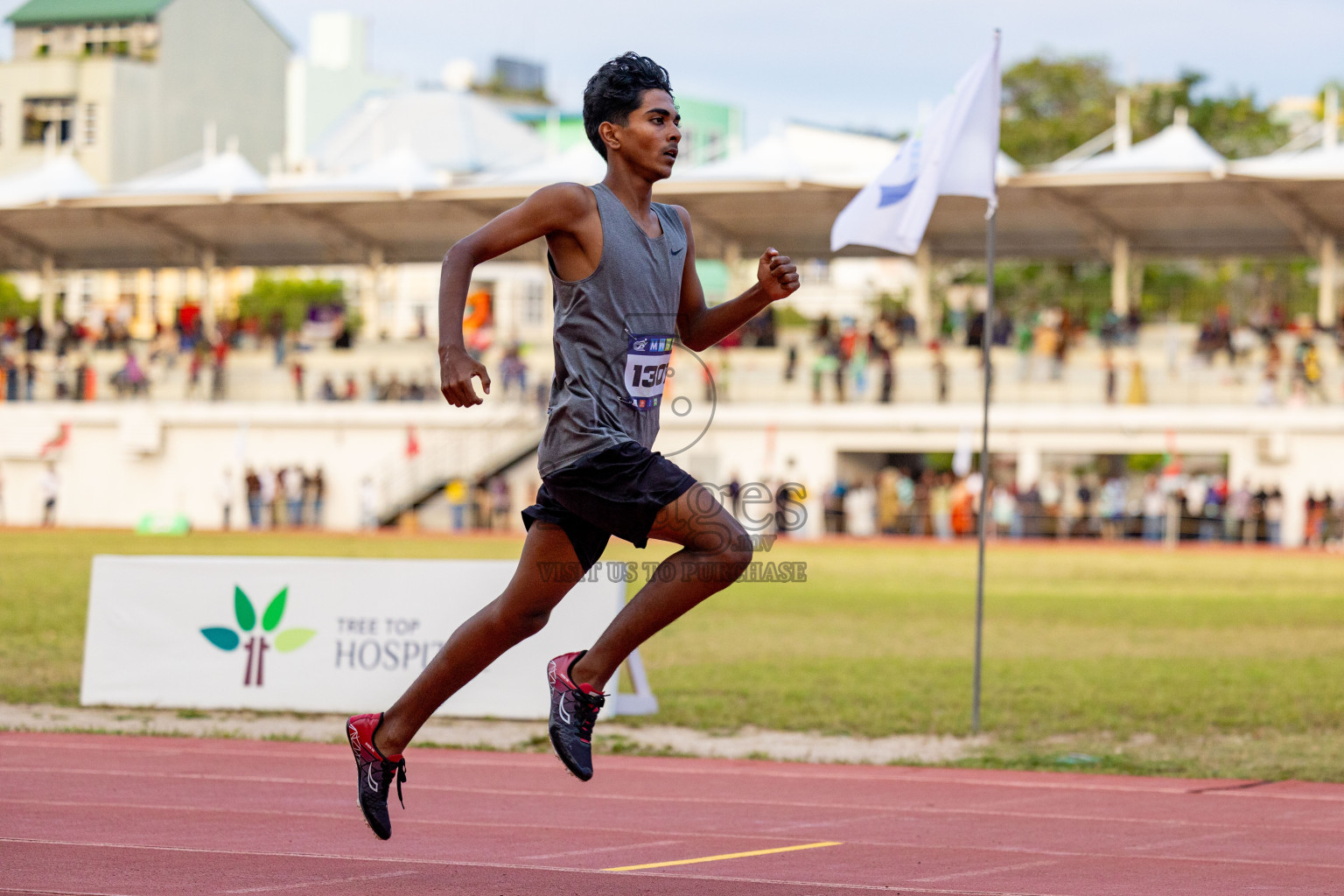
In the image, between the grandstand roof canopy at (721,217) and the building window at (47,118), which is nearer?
the grandstand roof canopy at (721,217)

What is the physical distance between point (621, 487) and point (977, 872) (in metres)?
1.72

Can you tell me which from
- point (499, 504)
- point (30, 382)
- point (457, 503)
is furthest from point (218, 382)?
point (499, 504)

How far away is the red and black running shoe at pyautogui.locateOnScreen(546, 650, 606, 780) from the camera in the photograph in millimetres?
4555

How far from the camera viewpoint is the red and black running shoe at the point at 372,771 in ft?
15.6

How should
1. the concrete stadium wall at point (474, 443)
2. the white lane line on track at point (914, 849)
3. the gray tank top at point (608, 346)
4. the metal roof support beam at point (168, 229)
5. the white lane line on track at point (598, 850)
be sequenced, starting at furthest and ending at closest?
the metal roof support beam at point (168, 229) < the concrete stadium wall at point (474, 443) < the white lane line on track at point (598, 850) < the white lane line on track at point (914, 849) < the gray tank top at point (608, 346)

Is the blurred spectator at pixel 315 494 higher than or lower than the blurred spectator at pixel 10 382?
lower

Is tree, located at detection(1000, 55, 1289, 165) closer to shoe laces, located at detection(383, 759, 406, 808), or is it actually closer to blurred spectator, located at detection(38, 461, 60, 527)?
blurred spectator, located at detection(38, 461, 60, 527)

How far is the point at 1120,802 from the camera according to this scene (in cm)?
733

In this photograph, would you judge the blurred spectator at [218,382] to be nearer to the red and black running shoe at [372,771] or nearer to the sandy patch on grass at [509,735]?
the sandy patch on grass at [509,735]

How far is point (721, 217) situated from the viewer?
43.7m

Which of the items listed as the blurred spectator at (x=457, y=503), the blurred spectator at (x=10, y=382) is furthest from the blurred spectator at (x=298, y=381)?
the blurred spectator at (x=10, y=382)

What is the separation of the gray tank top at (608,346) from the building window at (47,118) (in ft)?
214

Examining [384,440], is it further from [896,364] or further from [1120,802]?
[1120,802]

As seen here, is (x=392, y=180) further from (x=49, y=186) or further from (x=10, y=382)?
(x=10, y=382)
